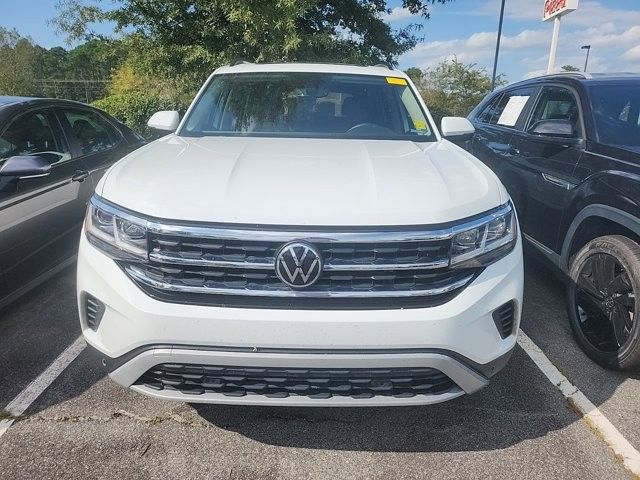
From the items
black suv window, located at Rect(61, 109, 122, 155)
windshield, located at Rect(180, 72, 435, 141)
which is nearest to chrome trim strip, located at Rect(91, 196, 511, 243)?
windshield, located at Rect(180, 72, 435, 141)

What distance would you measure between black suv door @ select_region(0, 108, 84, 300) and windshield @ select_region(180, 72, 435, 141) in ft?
3.85

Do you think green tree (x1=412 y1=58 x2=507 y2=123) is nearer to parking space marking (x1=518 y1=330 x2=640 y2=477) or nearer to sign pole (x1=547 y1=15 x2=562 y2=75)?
sign pole (x1=547 y1=15 x2=562 y2=75)

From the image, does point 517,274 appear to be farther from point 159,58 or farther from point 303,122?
point 159,58

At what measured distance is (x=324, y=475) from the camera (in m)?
2.31

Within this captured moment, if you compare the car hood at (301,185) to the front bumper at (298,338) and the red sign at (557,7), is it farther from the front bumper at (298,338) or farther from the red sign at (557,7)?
the red sign at (557,7)

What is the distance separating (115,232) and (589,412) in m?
2.52

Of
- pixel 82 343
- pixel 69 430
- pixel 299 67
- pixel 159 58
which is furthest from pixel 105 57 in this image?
pixel 69 430

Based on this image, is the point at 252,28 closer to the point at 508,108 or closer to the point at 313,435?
the point at 508,108

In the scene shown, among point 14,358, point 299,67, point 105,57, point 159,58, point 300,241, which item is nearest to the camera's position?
point 300,241

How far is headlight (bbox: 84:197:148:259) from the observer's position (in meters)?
2.15

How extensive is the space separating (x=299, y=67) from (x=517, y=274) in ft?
8.18

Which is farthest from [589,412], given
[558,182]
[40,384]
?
[40,384]

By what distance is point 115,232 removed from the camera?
7.27 feet

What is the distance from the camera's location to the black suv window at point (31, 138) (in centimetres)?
369
